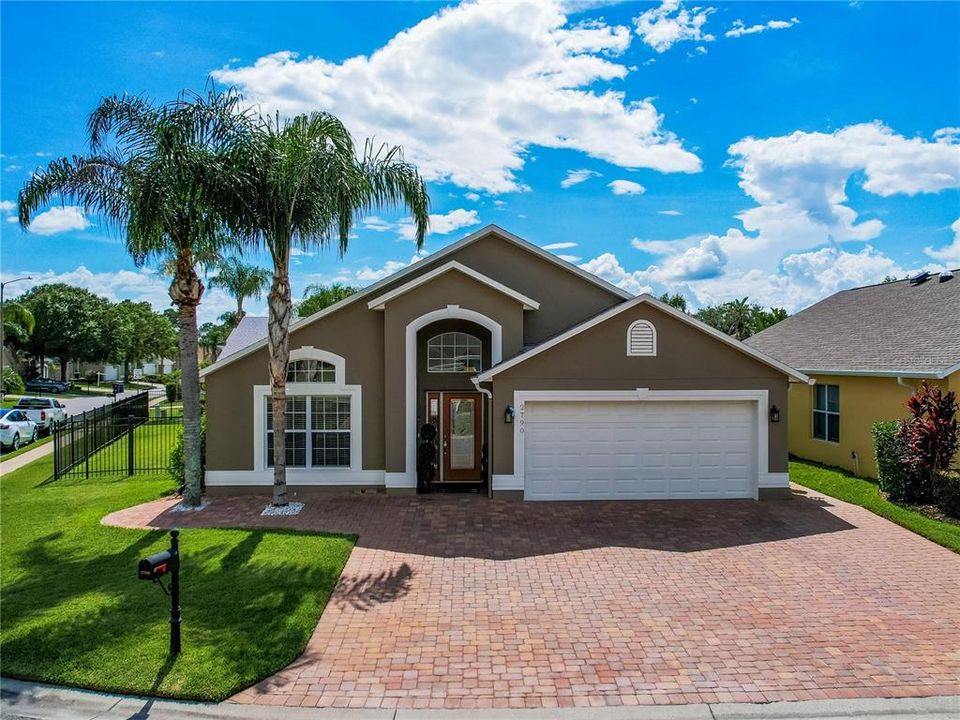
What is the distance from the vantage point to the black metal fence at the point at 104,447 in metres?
16.8

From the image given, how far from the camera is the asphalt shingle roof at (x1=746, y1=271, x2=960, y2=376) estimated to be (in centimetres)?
1455

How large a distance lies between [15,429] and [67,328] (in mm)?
37119

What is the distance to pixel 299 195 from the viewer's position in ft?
38.2

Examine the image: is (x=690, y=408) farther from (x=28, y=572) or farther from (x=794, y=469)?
(x=28, y=572)

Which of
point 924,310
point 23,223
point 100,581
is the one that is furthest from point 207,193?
point 924,310

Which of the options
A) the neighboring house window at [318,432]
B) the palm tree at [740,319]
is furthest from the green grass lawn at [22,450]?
the palm tree at [740,319]

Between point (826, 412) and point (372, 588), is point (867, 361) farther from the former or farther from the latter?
point (372, 588)

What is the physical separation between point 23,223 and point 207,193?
3.84 m

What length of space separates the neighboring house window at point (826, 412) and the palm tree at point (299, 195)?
1214 centimetres

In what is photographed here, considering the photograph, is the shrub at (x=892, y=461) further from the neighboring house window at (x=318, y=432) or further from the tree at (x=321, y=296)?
the tree at (x=321, y=296)

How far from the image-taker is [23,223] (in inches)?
469

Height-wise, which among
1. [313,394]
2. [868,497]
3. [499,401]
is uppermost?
[313,394]

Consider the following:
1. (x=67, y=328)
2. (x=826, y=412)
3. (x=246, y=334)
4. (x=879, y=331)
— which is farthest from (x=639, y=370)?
(x=67, y=328)

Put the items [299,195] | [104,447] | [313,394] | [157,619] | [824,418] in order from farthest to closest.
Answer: [104,447] → [824,418] → [313,394] → [299,195] → [157,619]
